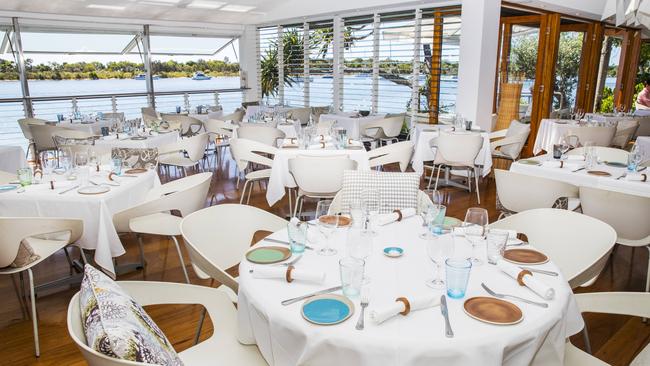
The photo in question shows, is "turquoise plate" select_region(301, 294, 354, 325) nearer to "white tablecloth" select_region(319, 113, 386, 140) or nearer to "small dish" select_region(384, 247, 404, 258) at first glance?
"small dish" select_region(384, 247, 404, 258)

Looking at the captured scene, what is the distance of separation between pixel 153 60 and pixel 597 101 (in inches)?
403

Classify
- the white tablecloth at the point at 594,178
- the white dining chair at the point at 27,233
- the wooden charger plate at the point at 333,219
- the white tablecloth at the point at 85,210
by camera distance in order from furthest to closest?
1. the white tablecloth at the point at 594,178
2. the white tablecloth at the point at 85,210
3. the white dining chair at the point at 27,233
4. the wooden charger plate at the point at 333,219

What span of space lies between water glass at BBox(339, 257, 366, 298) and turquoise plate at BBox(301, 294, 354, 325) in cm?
4

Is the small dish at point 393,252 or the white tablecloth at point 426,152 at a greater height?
the small dish at point 393,252

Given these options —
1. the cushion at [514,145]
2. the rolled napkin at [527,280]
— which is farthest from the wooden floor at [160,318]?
the cushion at [514,145]

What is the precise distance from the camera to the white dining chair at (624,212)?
300cm

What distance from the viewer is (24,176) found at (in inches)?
133

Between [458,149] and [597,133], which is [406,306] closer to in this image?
[458,149]

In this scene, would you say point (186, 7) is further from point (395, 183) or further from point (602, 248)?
point (602, 248)

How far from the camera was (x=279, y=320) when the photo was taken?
1598 mm

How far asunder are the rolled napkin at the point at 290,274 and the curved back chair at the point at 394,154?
3.19 metres

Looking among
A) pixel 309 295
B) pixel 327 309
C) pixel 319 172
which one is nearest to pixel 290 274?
pixel 309 295

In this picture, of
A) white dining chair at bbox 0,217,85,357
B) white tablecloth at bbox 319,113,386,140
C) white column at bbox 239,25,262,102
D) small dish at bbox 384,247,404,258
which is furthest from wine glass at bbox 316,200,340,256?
white column at bbox 239,25,262,102

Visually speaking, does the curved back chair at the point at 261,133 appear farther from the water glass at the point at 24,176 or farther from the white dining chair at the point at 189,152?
the water glass at the point at 24,176
